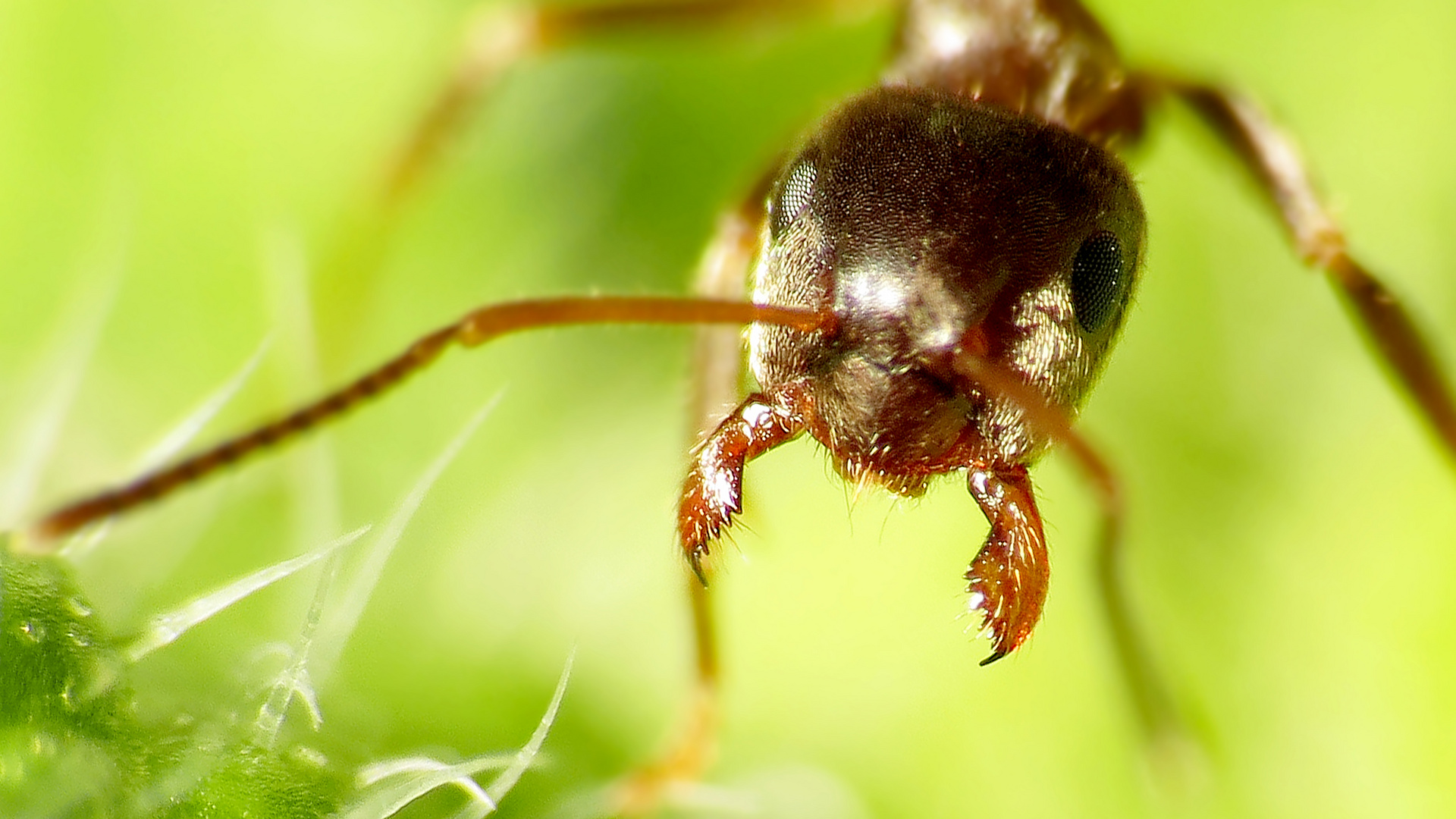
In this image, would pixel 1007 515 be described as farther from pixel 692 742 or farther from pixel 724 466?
pixel 692 742

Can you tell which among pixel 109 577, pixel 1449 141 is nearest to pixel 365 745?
pixel 109 577

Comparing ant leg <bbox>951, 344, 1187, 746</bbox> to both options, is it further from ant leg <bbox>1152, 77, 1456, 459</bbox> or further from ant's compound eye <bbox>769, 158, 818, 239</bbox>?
ant leg <bbox>1152, 77, 1456, 459</bbox>

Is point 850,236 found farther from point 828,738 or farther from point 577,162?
point 577,162

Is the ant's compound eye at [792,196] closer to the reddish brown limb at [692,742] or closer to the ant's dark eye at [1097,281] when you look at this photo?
the ant's dark eye at [1097,281]

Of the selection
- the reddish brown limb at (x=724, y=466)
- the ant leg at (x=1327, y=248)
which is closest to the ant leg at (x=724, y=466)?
the reddish brown limb at (x=724, y=466)

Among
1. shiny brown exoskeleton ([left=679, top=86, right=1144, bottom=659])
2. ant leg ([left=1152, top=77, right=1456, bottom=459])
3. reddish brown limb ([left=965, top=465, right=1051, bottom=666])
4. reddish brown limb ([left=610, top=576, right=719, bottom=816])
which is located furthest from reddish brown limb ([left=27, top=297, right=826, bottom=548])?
ant leg ([left=1152, top=77, right=1456, bottom=459])

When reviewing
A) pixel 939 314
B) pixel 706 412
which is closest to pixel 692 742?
pixel 706 412

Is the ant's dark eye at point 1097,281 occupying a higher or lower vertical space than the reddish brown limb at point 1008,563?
higher
